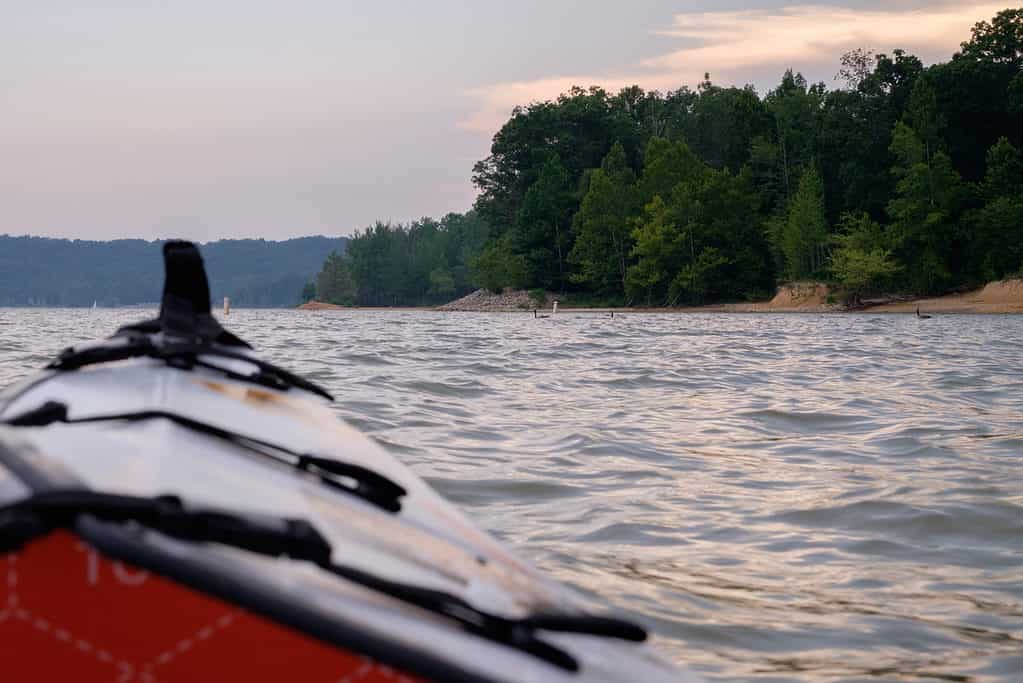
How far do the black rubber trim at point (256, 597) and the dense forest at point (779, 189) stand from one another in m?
63.5

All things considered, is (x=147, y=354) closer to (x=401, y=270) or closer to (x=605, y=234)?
(x=605, y=234)

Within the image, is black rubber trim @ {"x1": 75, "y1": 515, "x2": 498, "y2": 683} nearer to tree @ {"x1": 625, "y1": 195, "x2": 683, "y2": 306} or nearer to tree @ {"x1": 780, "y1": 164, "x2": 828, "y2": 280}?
tree @ {"x1": 780, "y1": 164, "x2": 828, "y2": 280}

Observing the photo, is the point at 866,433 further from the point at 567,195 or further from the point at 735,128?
the point at 567,195

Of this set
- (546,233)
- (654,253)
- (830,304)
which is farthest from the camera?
(546,233)

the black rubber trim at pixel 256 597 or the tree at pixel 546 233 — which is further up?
the tree at pixel 546 233

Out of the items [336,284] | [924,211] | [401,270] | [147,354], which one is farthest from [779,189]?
[147,354]

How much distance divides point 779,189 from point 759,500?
7592 centimetres

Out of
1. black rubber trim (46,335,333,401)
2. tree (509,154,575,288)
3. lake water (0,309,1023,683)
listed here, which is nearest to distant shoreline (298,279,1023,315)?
tree (509,154,575,288)

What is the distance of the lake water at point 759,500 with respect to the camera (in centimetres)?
382

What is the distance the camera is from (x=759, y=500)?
19.8 feet

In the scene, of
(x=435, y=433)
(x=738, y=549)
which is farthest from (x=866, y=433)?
(x=738, y=549)

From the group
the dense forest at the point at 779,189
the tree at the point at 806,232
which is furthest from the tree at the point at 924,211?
the tree at the point at 806,232

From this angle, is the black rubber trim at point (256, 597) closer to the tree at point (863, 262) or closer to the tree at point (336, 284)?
the tree at point (863, 262)

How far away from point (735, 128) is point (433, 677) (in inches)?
3217
